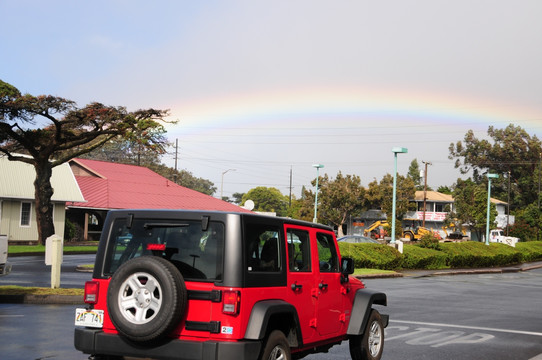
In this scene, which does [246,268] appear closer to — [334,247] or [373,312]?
[334,247]

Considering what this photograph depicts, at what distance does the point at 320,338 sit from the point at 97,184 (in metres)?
51.2

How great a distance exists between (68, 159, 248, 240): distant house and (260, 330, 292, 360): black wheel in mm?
45027

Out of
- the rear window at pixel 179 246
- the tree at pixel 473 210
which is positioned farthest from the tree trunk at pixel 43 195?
the tree at pixel 473 210

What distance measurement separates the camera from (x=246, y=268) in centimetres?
629

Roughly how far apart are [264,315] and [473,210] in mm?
84589

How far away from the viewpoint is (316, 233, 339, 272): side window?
312 inches

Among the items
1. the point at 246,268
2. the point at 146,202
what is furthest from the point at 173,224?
the point at 146,202

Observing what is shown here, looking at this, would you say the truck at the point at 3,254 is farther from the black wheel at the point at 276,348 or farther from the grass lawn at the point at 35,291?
the black wheel at the point at 276,348

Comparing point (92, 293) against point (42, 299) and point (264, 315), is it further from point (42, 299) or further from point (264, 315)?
point (42, 299)

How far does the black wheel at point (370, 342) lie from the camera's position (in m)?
8.70

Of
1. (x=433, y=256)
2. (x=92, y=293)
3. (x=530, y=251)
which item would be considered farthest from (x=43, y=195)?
(x=530, y=251)

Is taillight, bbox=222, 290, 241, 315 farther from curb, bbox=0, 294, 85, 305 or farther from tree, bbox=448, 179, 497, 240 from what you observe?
tree, bbox=448, 179, 497, 240

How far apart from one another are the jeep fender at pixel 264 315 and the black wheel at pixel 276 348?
0.10 metres

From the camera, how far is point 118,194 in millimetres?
54781
